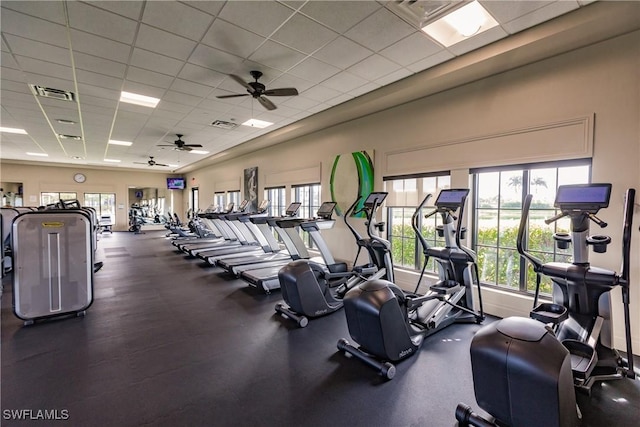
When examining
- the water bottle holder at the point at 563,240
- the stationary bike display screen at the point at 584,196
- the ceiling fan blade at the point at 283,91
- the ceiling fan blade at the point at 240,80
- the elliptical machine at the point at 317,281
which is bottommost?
the elliptical machine at the point at 317,281

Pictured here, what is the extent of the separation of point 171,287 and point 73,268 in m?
1.79

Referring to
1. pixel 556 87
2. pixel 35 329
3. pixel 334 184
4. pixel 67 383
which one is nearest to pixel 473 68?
pixel 556 87

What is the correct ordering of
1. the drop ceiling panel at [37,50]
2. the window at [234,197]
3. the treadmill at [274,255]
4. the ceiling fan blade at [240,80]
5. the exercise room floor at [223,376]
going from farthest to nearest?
the window at [234,197], the treadmill at [274,255], the ceiling fan blade at [240,80], the drop ceiling panel at [37,50], the exercise room floor at [223,376]

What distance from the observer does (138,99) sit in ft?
17.5

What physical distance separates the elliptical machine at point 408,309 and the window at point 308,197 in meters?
3.88

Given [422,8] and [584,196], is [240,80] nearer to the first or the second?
[422,8]

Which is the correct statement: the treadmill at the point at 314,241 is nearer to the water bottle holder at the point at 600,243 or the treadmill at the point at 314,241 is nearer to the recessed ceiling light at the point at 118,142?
the water bottle holder at the point at 600,243

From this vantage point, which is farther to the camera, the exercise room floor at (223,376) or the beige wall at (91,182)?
the beige wall at (91,182)

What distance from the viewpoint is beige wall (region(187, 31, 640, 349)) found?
9.72 ft

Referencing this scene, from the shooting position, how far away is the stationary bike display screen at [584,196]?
235 cm

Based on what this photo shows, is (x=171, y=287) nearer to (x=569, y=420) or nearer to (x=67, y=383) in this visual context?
(x=67, y=383)

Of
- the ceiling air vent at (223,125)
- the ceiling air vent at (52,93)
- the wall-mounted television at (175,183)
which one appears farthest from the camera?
the wall-mounted television at (175,183)

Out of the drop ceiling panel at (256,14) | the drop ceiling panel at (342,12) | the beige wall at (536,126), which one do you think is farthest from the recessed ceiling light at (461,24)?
the drop ceiling panel at (256,14)

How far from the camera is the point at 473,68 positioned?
3.76 meters
